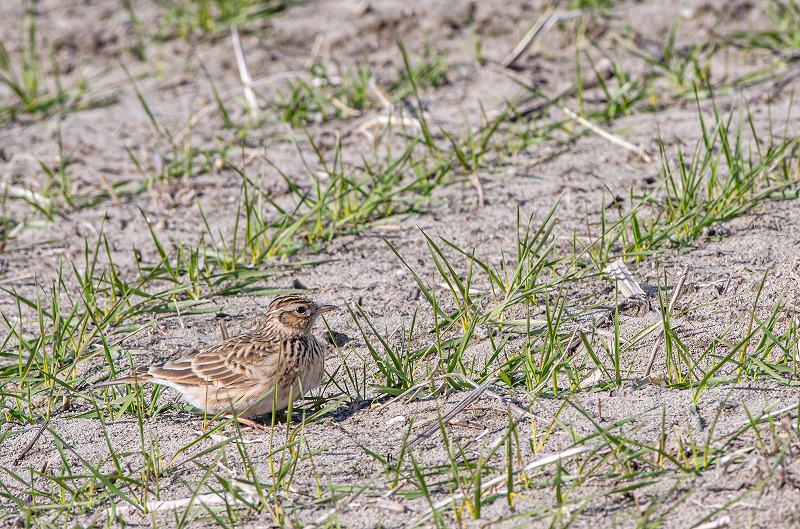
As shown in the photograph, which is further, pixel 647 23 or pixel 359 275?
pixel 647 23

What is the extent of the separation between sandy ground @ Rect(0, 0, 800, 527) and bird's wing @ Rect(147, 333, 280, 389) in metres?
0.24

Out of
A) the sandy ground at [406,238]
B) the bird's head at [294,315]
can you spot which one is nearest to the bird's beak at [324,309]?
the bird's head at [294,315]

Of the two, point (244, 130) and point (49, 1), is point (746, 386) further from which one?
point (49, 1)

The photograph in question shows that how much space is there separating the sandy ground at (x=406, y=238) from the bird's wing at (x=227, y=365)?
0.24 meters

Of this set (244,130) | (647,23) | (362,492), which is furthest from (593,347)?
(647,23)

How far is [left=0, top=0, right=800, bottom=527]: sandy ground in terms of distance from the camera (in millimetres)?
4043

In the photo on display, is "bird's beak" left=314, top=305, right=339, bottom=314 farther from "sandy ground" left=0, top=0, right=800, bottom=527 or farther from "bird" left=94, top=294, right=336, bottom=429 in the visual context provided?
"sandy ground" left=0, top=0, right=800, bottom=527

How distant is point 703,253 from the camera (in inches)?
237

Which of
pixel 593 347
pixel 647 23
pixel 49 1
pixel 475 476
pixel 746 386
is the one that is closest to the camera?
pixel 475 476

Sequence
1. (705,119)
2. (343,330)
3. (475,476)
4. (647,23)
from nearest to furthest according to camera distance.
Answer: (475,476) < (343,330) < (705,119) < (647,23)

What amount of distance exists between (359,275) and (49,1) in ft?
20.8

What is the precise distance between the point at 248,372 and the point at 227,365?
4.4 inches

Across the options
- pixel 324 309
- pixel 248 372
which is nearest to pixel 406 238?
pixel 324 309

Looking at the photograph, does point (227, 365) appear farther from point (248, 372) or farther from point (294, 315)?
point (294, 315)
